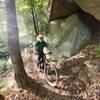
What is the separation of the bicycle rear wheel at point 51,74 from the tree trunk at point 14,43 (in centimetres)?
94

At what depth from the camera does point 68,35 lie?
10461mm

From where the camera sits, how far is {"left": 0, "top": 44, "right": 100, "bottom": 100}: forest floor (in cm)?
769

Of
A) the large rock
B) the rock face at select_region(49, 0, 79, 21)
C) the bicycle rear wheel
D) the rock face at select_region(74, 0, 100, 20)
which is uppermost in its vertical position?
→ the rock face at select_region(74, 0, 100, 20)

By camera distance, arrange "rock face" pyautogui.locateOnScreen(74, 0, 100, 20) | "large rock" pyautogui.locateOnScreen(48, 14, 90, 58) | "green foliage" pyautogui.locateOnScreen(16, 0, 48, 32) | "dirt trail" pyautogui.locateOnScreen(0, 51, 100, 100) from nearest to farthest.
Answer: "dirt trail" pyautogui.locateOnScreen(0, 51, 100, 100) → "rock face" pyautogui.locateOnScreen(74, 0, 100, 20) → "large rock" pyautogui.locateOnScreen(48, 14, 90, 58) → "green foliage" pyautogui.locateOnScreen(16, 0, 48, 32)

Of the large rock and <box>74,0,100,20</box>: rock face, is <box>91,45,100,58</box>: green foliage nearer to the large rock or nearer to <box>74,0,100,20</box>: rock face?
the large rock

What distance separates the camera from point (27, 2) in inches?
577

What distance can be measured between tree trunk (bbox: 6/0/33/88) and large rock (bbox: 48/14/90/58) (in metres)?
2.61

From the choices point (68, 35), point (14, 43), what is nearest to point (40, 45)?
point (14, 43)

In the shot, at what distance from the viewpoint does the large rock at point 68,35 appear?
10.0 m

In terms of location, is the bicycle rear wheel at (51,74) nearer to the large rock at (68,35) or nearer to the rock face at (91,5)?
the large rock at (68,35)

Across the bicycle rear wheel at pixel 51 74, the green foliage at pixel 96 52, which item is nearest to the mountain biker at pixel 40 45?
Answer: the bicycle rear wheel at pixel 51 74

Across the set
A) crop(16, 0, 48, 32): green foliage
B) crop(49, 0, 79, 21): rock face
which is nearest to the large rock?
crop(49, 0, 79, 21): rock face

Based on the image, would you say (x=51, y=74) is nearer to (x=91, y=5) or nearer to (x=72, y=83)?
(x=72, y=83)

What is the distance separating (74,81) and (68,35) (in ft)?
9.61
